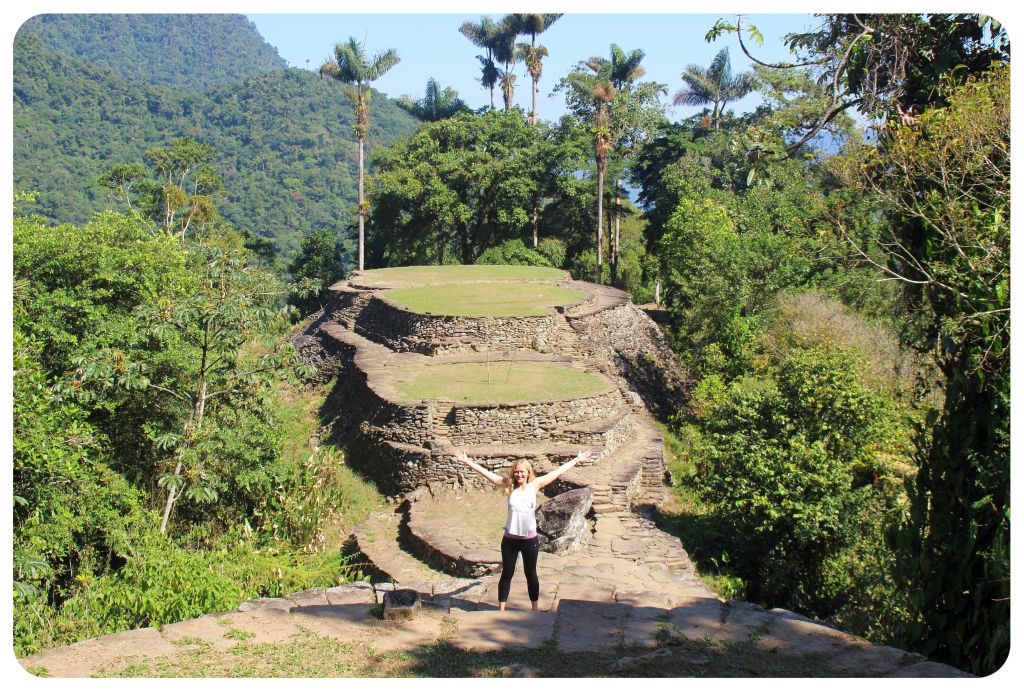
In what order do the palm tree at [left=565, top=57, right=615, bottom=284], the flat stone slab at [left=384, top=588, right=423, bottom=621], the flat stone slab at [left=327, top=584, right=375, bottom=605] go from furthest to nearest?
the palm tree at [left=565, top=57, right=615, bottom=284], the flat stone slab at [left=327, top=584, right=375, bottom=605], the flat stone slab at [left=384, top=588, right=423, bottom=621]

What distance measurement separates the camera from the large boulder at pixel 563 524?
10.1 m

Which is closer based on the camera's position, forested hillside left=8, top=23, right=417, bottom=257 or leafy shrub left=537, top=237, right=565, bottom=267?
leafy shrub left=537, top=237, right=565, bottom=267

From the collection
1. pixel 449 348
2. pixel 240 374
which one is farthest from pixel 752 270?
pixel 240 374

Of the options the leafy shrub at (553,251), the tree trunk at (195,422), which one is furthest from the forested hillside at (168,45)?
the tree trunk at (195,422)

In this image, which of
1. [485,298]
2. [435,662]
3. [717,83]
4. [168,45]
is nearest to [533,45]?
[717,83]

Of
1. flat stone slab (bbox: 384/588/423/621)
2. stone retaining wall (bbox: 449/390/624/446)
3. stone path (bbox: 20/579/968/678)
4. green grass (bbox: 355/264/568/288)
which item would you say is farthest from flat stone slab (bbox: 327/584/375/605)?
green grass (bbox: 355/264/568/288)

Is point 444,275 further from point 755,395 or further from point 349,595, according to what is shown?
point 349,595

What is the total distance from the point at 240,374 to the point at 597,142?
1679cm

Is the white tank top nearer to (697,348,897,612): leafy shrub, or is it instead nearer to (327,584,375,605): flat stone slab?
(327,584,375,605): flat stone slab

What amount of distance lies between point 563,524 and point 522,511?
14.6 feet

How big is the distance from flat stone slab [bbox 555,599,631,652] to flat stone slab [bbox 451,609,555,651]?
0.08 meters

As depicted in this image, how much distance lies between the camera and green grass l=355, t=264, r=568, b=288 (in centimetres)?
2105

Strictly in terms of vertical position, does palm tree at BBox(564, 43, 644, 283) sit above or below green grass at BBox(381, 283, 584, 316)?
above

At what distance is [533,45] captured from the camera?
31.6 m
